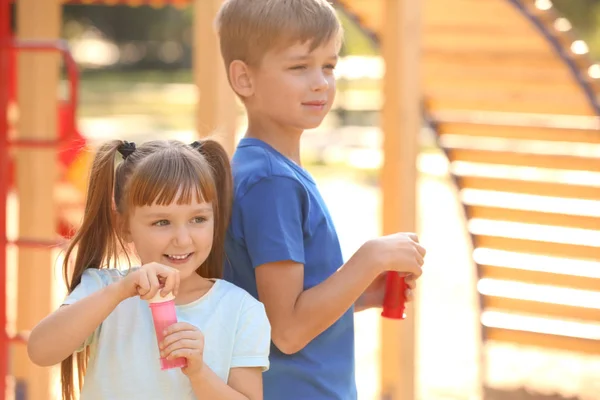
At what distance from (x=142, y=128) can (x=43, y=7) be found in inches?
527

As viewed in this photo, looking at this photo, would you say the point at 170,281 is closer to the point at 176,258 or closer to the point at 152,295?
the point at 152,295

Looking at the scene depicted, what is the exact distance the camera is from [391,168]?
433 centimetres

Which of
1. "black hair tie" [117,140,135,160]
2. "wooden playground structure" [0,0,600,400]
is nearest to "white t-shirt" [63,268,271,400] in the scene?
"black hair tie" [117,140,135,160]

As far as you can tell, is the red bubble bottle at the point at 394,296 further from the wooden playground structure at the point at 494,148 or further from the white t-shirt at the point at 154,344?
the wooden playground structure at the point at 494,148

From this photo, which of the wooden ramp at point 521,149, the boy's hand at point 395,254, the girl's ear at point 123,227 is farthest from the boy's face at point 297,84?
the wooden ramp at point 521,149

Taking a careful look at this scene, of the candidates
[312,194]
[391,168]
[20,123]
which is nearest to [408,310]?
[391,168]

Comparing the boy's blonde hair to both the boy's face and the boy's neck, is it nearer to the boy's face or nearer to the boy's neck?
the boy's face

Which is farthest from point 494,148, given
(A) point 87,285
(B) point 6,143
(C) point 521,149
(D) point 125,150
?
(A) point 87,285

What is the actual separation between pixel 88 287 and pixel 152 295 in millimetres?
230

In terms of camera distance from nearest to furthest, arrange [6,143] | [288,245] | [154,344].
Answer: [154,344] → [288,245] → [6,143]

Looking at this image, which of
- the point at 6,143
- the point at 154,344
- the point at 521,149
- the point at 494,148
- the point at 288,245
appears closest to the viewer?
the point at 154,344

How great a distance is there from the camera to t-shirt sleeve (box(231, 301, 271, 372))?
1881 millimetres

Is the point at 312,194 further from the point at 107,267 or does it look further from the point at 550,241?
the point at 550,241

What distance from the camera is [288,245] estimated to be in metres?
1.98
